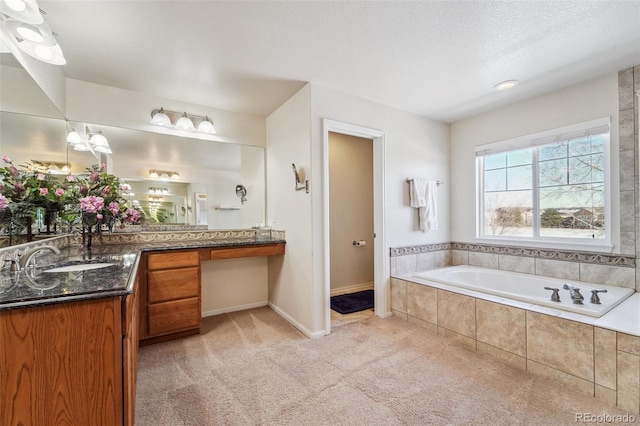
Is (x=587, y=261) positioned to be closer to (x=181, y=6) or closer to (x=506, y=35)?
(x=506, y=35)

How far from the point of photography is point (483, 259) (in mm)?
3369

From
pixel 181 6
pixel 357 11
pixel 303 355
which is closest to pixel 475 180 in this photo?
pixel 357 11

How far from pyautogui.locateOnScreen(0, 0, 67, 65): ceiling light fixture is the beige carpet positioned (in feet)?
6.94

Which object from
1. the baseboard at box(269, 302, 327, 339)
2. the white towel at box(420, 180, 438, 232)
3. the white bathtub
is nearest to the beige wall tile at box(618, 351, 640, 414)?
the white bathtub

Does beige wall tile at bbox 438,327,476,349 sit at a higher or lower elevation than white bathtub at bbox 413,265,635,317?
lower

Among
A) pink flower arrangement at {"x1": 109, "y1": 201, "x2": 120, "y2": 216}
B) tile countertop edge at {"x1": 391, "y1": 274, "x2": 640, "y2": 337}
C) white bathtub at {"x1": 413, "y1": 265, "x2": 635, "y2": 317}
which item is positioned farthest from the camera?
pink flower arrangement at {"x1": 109, "y1": 201, "x2": 120, "y2": 216}

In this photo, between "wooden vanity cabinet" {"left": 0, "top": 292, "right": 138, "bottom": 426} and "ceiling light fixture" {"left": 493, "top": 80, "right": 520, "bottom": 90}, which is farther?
"ceiling light fixture" {"left": 493, "top": 80, "right": 520, "bottom": 90}

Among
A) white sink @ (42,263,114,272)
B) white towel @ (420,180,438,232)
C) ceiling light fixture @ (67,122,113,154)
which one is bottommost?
white sink @ (42,263,114,272)

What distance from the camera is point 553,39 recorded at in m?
1.93

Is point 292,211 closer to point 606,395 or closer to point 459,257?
point 459,257

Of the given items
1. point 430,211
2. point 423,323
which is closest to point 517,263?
point 430,211

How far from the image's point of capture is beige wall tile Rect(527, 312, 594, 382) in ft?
5.73

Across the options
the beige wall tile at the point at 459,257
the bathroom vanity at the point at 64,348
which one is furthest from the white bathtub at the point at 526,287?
the bathroom vanity at the point at 64,348

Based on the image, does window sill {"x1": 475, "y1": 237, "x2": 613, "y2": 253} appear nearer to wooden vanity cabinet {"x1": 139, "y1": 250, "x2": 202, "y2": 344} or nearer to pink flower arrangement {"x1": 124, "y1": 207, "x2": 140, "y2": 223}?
wooden vanity cabinet {"x1": 139, "y1": 250, "x2": 202, "y2": 344}
